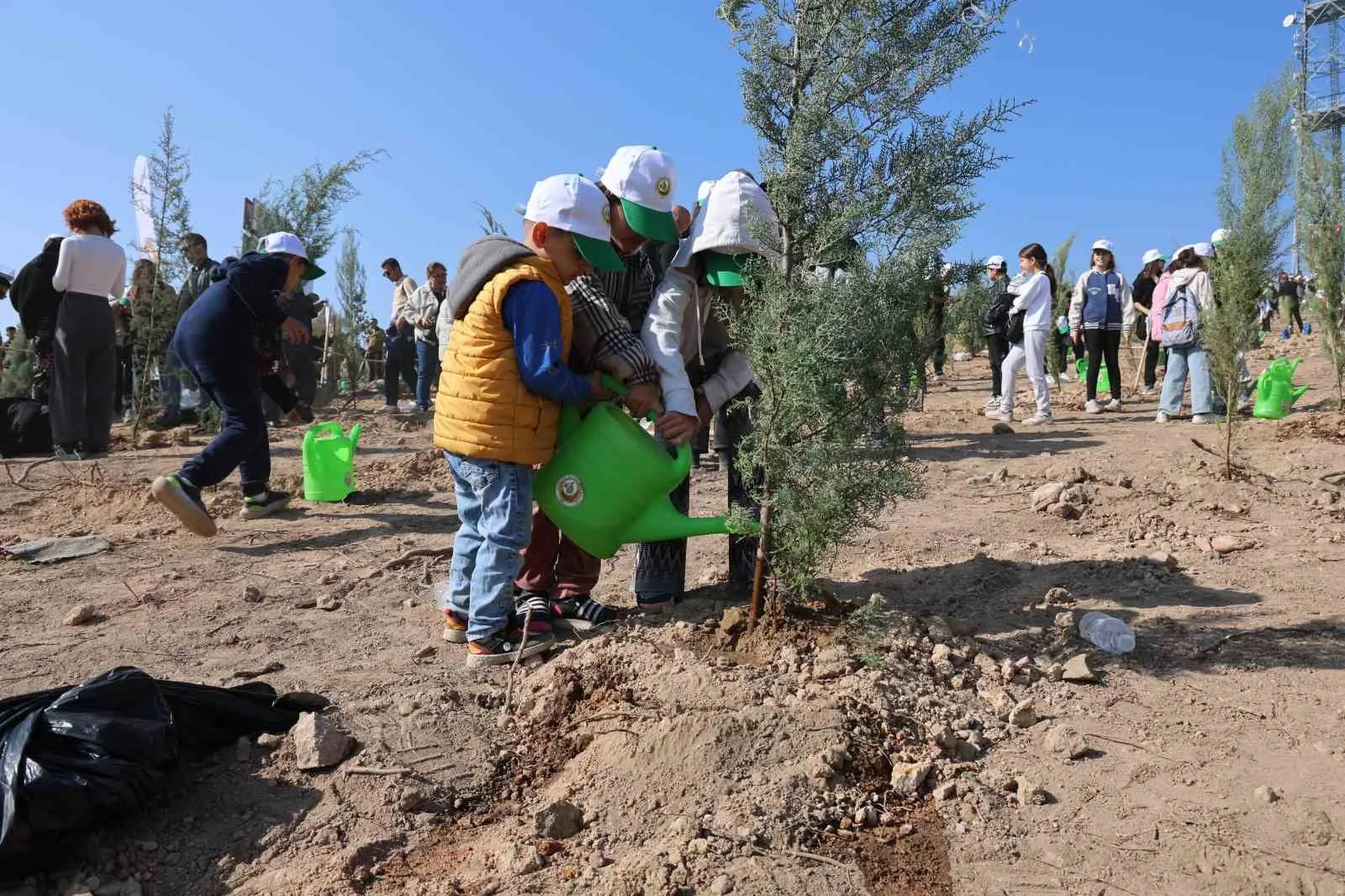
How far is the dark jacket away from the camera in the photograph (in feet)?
24.4

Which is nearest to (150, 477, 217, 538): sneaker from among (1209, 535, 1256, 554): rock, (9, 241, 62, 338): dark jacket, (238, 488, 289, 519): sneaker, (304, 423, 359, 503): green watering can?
(238, 488, 289, 519): sneaker

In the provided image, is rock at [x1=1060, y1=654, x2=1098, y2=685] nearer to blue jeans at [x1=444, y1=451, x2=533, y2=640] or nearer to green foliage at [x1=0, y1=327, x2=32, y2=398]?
blue jeans at [x1=444, y1=451, x2=533, y2=640]

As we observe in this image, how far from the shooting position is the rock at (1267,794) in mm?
2336

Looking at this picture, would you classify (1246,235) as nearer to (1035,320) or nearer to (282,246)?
(1035,320)

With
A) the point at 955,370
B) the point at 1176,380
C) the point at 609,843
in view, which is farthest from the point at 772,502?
the point at 955,370

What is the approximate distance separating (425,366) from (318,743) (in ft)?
28.3

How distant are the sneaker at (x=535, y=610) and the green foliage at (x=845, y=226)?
1034 mm

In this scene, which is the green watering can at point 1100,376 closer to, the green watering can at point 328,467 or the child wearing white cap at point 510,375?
the green watering can at point 328,467

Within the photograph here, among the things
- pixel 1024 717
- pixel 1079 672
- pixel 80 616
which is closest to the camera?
pixel 1024 717

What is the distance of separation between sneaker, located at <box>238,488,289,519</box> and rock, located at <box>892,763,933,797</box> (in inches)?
180

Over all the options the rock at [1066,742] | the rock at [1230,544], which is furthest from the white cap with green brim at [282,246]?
the rock at [1230,544]

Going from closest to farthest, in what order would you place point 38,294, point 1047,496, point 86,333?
point 1047,496
point 86,333
point 38,294

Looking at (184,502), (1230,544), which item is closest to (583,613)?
(184,502)

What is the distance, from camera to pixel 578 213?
306cm
